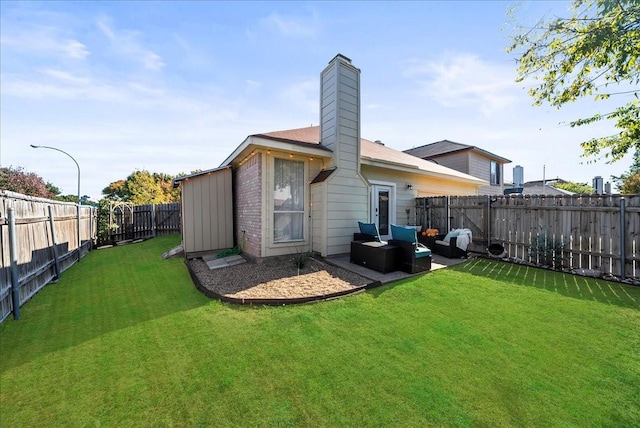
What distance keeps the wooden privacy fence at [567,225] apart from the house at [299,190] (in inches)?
128

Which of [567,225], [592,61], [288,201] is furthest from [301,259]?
[592,61]

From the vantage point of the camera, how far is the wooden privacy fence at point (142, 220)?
12656mm

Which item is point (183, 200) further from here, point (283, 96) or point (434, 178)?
point (434, 178)

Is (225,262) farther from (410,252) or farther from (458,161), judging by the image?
(458,161)

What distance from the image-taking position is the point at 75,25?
5.47 meters

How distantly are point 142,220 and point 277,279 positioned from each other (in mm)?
11787

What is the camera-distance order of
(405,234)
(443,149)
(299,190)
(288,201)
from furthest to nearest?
(443,149), (299,190), (288,201), (405,234)

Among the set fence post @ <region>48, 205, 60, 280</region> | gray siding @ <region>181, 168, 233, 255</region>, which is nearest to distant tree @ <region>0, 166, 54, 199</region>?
fence post @ <region>48, 205, 60, 280</region>

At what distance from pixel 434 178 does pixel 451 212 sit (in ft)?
8.49

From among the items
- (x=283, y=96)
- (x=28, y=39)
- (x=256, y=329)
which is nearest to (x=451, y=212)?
(x=283, y=96)

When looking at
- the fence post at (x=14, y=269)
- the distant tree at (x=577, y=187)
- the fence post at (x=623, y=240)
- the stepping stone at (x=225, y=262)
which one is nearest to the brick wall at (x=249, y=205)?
the stepping stone at (x=225, y=262)

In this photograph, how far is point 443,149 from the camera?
18094 mm

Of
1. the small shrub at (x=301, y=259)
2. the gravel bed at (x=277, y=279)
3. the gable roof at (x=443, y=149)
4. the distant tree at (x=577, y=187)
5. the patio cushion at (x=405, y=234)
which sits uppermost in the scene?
the gable roof at (x=443, y=149)

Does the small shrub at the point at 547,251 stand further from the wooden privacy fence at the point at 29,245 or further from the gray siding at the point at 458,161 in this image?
the gray siding at the point at 458,161
